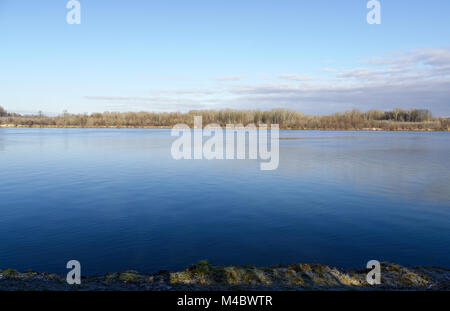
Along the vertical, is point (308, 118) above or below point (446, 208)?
above

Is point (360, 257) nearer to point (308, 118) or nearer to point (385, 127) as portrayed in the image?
point (385, 127)

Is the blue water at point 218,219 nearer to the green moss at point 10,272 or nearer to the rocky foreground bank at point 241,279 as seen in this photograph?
the green moss at point 10,272

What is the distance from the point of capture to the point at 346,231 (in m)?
11.5

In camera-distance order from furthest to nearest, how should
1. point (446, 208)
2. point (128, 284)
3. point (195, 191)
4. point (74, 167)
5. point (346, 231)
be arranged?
1. point (74, 167)
2. point (195, 191)
3. point (446, 208)
4. point (346, 231)
5. point (128, 284)

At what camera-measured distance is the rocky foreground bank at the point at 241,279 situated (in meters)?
7.00

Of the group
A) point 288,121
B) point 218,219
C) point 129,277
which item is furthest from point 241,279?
point 288,121

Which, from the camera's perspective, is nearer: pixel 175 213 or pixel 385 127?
pixel 175 213

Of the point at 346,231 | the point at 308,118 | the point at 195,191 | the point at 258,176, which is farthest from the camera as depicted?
the point at 308,118

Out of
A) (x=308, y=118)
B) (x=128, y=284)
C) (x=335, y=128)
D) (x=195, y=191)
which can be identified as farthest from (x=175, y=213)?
(x=308, y=118)

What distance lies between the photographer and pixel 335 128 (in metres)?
158

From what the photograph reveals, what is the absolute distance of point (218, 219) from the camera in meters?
12.8
